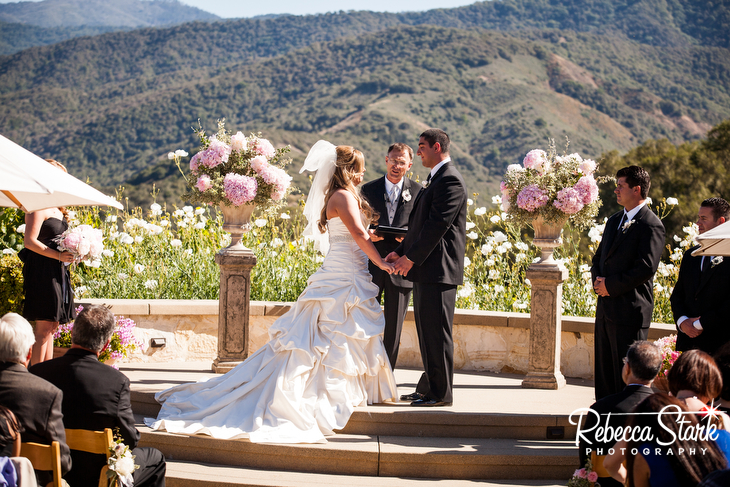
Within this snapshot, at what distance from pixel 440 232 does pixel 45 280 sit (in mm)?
3103

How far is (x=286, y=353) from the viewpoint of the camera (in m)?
4.93

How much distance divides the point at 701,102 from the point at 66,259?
80.6 m

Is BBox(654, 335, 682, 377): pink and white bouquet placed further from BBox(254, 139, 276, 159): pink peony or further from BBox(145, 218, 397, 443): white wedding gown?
BBox(254, 139, 276, 159): pink peony

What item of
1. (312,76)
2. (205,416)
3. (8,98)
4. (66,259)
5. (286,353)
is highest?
(312,76)

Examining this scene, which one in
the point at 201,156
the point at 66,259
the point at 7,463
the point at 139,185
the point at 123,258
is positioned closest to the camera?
the point at 7,463

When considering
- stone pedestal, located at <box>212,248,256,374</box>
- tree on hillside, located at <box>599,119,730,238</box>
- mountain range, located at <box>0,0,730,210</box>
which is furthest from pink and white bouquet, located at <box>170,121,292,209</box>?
mountain range, located at <box>0,0,730,210</box>

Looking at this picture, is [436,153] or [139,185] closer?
[436,153]

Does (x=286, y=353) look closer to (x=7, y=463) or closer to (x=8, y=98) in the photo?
(x=7, y=463)

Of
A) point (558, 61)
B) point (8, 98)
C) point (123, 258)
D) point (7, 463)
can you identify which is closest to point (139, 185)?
point (123, 258)

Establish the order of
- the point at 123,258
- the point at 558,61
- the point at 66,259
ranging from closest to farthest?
the point at 66,259 < the point at 123,258 < the point at 558,61

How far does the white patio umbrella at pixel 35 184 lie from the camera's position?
3.56 meters

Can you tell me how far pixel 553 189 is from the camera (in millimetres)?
5730

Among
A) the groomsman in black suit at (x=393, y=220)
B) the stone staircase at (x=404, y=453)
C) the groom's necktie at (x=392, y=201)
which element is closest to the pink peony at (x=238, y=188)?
the groomsman in black suit at (x=393, y=220)

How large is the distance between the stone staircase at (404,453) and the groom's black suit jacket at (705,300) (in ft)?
3.55
